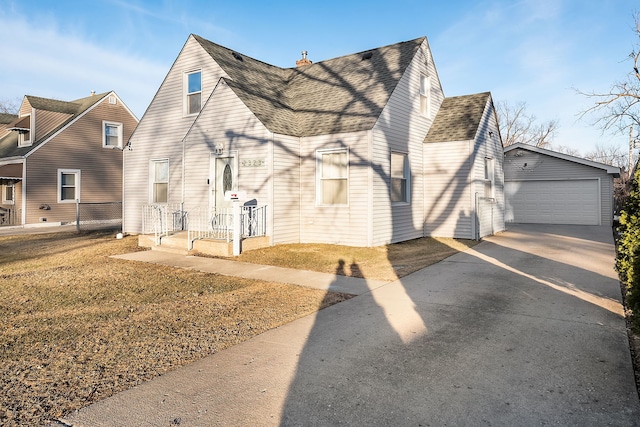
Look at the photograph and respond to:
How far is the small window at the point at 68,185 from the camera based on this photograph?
71.4ft

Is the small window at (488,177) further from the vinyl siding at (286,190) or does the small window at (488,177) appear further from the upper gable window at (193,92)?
the upper gable window at (193,92)

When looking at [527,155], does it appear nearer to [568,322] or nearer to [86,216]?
[568,322]

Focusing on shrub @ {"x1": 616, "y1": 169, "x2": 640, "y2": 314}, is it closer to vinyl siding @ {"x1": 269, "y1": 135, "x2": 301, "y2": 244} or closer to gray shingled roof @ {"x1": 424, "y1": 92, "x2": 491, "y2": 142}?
vinyl siding @ {"x1": 269, "y1": 135, "x2": 301, "y2": 244}

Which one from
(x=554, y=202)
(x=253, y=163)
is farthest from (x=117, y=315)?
(x=554, y=202)

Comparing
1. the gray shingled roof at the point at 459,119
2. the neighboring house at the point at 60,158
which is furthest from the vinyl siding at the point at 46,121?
the gray shingled roof at the point at 459,119

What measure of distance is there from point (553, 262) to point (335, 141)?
6540 mm

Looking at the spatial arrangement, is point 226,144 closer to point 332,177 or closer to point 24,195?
point 332,177

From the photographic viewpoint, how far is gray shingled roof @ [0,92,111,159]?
21.7m

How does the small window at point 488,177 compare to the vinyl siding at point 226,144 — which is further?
the small window at point 488,177

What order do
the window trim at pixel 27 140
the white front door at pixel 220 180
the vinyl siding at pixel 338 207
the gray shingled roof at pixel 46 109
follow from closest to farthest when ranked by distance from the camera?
the vinyl siding at pixel 338 207, the white front door at pixel 220 180, the gray shingled roof at pixel 46 109, the window trim at pixel 27 140

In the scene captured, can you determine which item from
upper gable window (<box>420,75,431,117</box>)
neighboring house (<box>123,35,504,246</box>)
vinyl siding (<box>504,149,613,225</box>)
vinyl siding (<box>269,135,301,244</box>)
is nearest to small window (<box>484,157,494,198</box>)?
neighboring house (<box>123,35,504,246</box>)

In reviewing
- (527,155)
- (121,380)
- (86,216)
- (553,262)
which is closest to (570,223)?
(527,155)

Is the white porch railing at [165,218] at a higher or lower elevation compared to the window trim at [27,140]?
lower

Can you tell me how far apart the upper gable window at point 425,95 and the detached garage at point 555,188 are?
8500 millimetres
